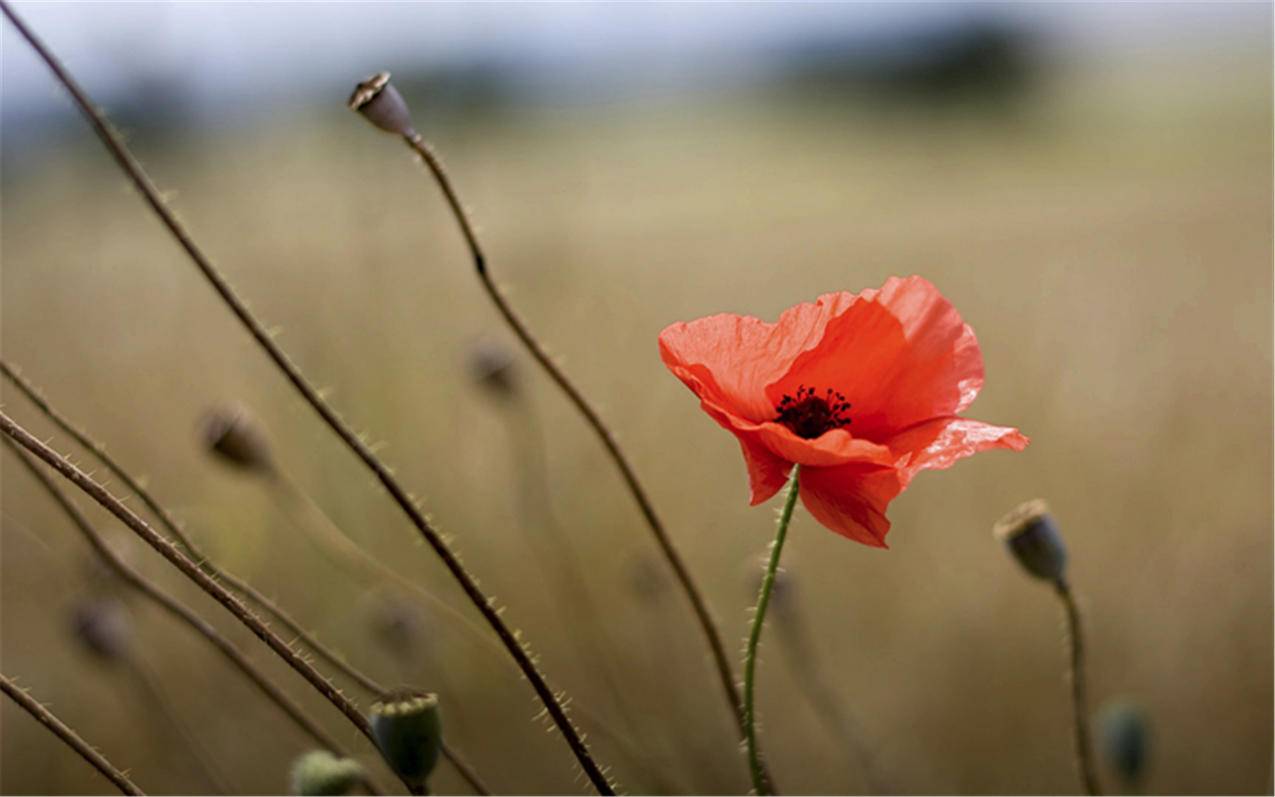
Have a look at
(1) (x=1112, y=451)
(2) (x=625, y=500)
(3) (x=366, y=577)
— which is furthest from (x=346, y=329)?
(1) (x=1112, y=451)

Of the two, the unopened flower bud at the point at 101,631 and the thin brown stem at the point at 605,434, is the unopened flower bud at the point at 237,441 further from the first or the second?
the thin brown stem at the point at 605,434

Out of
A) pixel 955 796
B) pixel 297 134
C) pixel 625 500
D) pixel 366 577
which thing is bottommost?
pixel 955 796

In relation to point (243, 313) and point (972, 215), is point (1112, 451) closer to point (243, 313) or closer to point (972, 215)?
point (243, 313)

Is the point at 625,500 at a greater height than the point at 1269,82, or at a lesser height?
greater

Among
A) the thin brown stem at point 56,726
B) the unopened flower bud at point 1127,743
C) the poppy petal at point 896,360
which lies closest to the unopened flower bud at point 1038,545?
the poppy petal at point 896,360

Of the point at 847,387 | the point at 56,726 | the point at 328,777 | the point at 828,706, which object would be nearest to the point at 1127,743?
the point at 828,706

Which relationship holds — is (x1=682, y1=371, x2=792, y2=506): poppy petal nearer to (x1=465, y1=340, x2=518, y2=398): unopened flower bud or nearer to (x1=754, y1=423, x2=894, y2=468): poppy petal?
(x1=754, y1=423, x2=894, y2=468): poppy petal

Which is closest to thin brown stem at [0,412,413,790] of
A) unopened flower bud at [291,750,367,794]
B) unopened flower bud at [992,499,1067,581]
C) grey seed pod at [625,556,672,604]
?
unopened flower bud at [291,750,367,794]
